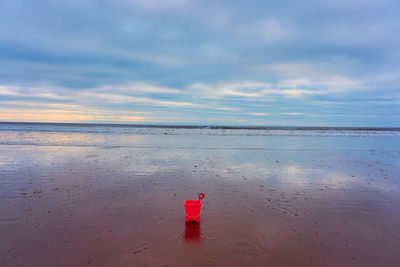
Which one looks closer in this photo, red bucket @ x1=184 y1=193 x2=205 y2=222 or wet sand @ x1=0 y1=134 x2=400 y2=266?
wet sand @ x1=0 y1=134 x2=400 y2=266

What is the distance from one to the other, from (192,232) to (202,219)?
2.53 ft

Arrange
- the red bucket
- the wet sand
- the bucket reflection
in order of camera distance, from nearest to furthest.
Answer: the wet sand, the bucket reflection, the red bucket

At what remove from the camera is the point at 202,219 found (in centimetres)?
625

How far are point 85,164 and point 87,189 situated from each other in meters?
5.12

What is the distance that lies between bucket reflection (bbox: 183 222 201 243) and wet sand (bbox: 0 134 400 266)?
0.02 meters

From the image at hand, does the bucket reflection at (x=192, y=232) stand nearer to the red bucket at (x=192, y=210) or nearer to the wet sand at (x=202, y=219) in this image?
the wet sand at (x=202, y=219)

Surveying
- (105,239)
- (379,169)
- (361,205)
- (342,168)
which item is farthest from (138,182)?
(379,169)

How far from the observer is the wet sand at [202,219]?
15.2 feet

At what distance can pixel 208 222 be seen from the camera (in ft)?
19.9

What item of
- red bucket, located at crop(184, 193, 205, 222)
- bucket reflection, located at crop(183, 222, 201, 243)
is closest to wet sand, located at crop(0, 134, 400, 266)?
bucket reflection, located at crop(183, 222, 201, 243)

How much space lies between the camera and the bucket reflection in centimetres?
522

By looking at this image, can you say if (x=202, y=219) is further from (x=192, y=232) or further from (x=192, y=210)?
(x=192, y=232)

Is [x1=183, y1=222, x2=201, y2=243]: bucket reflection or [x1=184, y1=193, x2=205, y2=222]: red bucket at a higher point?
[x1=184, y1=193, x2=205, y2=222]: red bucket

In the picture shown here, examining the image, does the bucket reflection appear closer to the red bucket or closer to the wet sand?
the wet sand
